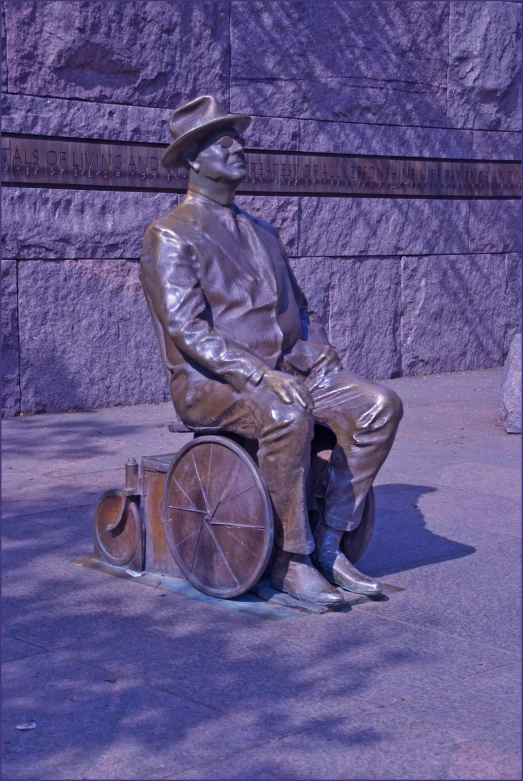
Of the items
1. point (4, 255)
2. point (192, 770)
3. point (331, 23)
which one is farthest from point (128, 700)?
point (331, 23)

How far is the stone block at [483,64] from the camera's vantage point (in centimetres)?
1107

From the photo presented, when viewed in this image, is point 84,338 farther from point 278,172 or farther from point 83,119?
point 278,172

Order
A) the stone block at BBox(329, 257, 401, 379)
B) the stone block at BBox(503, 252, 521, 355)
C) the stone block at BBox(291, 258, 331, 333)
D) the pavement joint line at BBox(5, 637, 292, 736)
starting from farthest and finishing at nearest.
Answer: the stone block at BBox(503, 252, 521, 355) < the stone block at BBox(329, 257, 401, 379) < the stone block at BBox(291, 258, 331, 333) < the pavement joint line at BBox(5, 637, 292, 736)

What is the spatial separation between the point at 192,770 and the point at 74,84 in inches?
253

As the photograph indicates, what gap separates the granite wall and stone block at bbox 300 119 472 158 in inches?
0.7

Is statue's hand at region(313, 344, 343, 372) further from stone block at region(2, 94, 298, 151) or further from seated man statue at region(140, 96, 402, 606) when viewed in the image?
stone block at region(2, 94, 298, 151)

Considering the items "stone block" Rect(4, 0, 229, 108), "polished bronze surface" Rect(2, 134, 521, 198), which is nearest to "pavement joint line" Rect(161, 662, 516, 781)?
"polished bronze surface" Rect(2, 134, 521, 198)

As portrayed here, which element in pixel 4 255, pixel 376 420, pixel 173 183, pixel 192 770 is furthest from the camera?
pixel 173 183

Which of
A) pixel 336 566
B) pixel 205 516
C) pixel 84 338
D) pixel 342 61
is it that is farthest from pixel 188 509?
pixel 342 61

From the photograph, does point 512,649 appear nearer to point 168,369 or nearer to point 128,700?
point 128,700

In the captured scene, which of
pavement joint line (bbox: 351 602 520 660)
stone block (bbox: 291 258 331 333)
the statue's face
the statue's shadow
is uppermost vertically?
the statue's face

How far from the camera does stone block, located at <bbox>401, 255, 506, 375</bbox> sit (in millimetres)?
10789

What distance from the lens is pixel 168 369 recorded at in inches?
188

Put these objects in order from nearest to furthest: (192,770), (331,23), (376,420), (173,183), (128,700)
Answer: (192,770)
(128,700)
(376,420)
(173,183)
(331,23)
